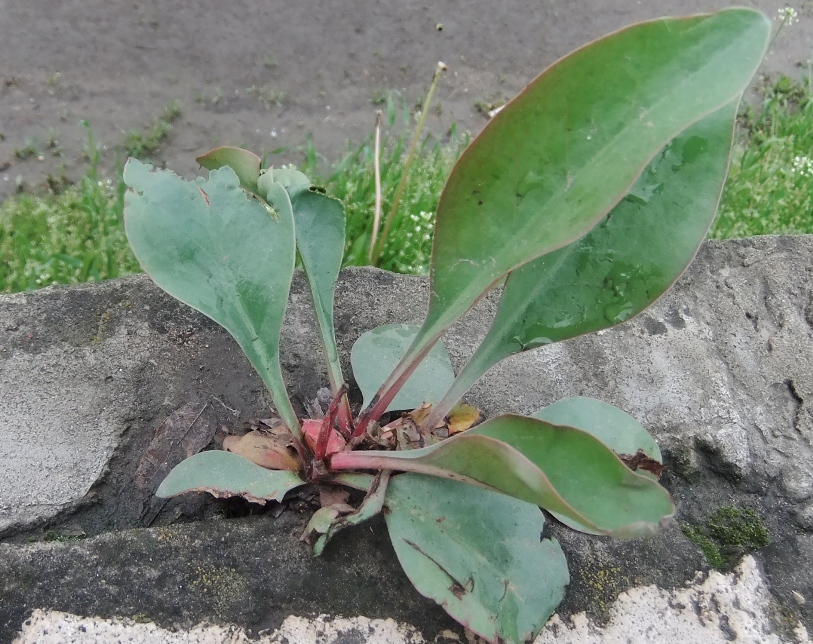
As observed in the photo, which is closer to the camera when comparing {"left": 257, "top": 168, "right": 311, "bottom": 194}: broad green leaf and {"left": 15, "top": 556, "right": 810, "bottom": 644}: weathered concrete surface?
{"left": 15, "top": 556, "right": 810, "bottom": 644}: weathered concrete surface

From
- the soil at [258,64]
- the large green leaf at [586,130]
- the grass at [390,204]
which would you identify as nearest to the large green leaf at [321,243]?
the large green leaf at [586,130]

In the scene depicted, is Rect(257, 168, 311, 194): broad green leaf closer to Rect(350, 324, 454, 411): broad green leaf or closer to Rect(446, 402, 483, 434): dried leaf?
Rect(350, 324, 454, 411): broad green leaf

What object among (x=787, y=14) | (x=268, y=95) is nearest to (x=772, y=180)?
(x=787, y=14)

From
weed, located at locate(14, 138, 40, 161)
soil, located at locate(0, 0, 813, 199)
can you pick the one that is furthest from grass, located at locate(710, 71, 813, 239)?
weed, located at locate(14, 138, 40, 161)

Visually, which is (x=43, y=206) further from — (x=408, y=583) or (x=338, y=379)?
(x=408, y=583)

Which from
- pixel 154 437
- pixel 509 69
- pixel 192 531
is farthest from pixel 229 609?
pixel 509 69

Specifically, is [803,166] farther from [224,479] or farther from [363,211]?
[224,479]

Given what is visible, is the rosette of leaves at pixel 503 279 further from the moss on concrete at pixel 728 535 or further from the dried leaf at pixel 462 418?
the moss on concrete at pixel 728 535
